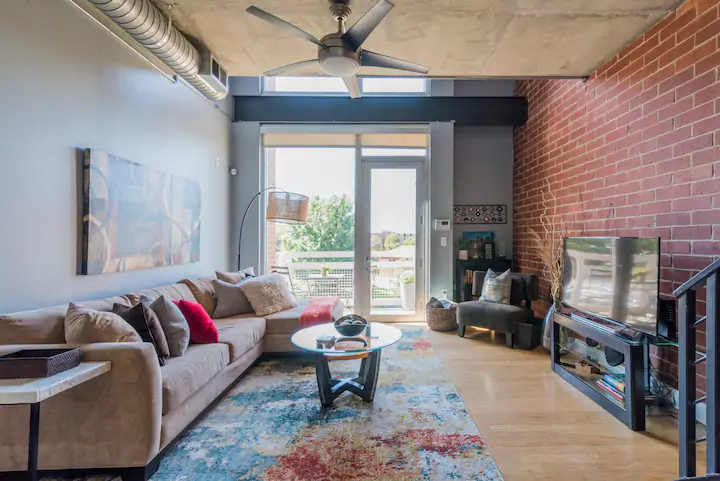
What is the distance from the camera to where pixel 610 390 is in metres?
2.69

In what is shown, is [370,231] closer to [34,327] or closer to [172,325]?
[172,325]

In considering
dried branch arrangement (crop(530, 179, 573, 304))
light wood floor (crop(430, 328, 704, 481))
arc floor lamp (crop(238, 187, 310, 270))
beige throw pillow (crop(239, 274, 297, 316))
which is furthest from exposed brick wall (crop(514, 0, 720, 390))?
beige throw pillow (crop(239, 274, 297, 316))

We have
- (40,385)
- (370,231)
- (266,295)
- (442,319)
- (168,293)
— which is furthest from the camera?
(370,231)

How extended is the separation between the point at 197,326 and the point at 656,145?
372 cm

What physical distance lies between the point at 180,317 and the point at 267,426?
36.7 inches

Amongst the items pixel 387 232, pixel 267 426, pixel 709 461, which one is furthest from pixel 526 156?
pixel 267 426

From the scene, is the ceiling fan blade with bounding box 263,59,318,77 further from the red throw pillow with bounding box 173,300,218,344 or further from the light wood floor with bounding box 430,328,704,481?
the light wood floor with bounding box 430,328,704,481

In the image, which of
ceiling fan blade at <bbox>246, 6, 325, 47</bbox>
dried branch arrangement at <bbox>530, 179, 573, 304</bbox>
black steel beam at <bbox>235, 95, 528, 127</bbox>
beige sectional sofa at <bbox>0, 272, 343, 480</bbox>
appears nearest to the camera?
beige sectional sofa at <bbox>0, 272, 343, 480</bbox>

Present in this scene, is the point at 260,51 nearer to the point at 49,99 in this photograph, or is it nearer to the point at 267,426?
the point at 49,99

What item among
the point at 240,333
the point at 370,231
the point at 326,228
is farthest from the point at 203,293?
the point at 370,231

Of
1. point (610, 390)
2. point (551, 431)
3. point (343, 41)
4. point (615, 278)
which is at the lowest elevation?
point (551, 431)

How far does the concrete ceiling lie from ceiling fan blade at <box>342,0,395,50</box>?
0.34 meters

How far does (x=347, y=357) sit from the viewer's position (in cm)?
256

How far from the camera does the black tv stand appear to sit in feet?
7.74
